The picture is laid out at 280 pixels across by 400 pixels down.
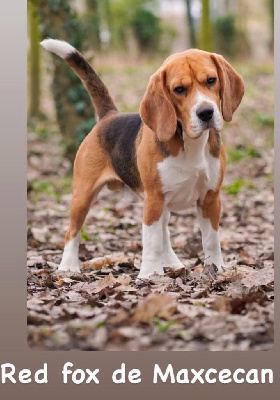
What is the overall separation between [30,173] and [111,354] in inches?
320

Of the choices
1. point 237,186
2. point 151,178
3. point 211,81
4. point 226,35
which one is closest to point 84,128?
point 237,186

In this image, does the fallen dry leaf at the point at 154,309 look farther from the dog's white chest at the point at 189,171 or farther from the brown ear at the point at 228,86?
the brown ear at the point at 228,86

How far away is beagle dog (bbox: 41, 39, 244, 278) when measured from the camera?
4750mm

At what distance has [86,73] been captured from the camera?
19.4 feet

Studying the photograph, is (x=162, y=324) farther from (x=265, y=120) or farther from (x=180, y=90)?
(x=265, y=120)

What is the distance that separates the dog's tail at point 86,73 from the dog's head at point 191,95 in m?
1.04

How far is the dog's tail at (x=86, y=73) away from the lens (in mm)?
5652

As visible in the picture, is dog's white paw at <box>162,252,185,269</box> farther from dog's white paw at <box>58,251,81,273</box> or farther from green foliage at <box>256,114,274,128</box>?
green foliage at <box>256,114,274,128</box>

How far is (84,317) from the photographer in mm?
4113

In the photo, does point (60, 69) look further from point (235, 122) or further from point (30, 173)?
point (235, 122)

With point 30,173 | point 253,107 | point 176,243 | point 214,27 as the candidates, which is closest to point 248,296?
point 176,243

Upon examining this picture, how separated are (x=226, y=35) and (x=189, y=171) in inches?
742

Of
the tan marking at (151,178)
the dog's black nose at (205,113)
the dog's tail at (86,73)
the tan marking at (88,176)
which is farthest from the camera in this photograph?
the tan marking at (88,176)

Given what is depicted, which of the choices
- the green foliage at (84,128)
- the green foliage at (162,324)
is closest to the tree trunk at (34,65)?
the green foliage at (84,128)
